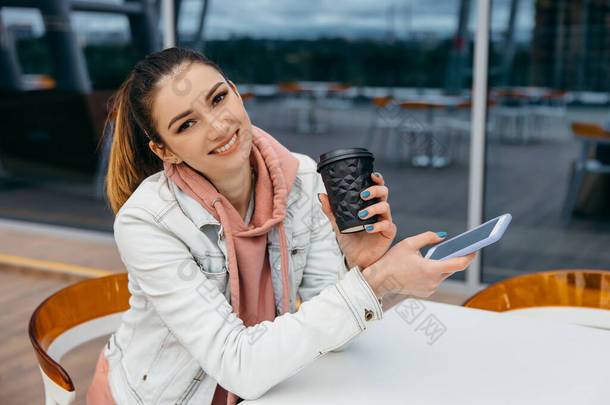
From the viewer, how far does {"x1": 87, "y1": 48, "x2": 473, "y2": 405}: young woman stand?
41.4 inches

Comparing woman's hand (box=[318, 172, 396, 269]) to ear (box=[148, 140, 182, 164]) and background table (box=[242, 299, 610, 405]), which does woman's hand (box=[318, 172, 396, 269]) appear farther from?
ear (box=[148, 140, 182, 164])

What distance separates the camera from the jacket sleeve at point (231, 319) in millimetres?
1042

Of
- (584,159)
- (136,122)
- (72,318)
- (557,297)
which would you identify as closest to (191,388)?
(72,318)

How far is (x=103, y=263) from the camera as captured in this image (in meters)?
3.95

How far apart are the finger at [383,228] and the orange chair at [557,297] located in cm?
51

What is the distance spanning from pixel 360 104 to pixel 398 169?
0.44m

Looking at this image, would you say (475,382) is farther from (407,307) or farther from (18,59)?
(18,59)

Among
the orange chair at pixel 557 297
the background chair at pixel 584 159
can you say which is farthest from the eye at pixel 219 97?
the background chair at pixel 584 159

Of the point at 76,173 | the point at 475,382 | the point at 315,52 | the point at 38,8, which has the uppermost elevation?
the point at 38,8

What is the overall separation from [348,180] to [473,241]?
0.23 metres

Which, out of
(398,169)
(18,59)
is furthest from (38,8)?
(398,169)

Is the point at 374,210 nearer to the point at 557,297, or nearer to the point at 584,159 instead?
the point at 557,297

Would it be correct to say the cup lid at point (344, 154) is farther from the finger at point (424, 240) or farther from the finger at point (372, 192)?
the finger at point (424, 240)

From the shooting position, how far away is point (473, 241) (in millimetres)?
992
